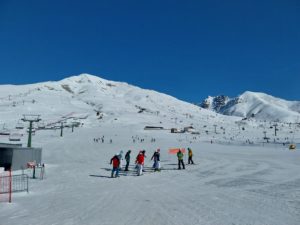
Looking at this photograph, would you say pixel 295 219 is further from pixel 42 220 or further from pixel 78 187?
pixel 78 187

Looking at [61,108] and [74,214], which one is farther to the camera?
[61,108]

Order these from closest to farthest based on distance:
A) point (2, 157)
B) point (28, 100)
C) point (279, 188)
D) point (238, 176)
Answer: point (279, 188)
point (238, 176)
point (2, 157)
point (28, 100)

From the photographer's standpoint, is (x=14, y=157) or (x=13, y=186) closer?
(x=13, y=186)

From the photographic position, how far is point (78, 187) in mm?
16469

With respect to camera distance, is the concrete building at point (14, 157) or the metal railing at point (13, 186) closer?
the metal railing at point (13, 186)

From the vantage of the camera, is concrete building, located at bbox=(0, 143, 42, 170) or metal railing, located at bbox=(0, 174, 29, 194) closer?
metal railing, located at bbox=(0, 174, 29, 194)

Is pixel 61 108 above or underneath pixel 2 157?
above

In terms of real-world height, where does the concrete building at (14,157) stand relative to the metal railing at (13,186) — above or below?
above

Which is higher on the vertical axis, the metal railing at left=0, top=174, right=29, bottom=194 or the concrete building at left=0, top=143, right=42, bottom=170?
the concrete building at left=0, top=143, right=42, bottom=170

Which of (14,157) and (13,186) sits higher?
(14,157)

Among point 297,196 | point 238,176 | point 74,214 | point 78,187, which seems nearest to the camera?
point 74,214

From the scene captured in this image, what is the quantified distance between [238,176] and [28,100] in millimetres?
168193

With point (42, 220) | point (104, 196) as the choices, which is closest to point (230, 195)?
point (104, 196)

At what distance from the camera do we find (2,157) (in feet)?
83.6
